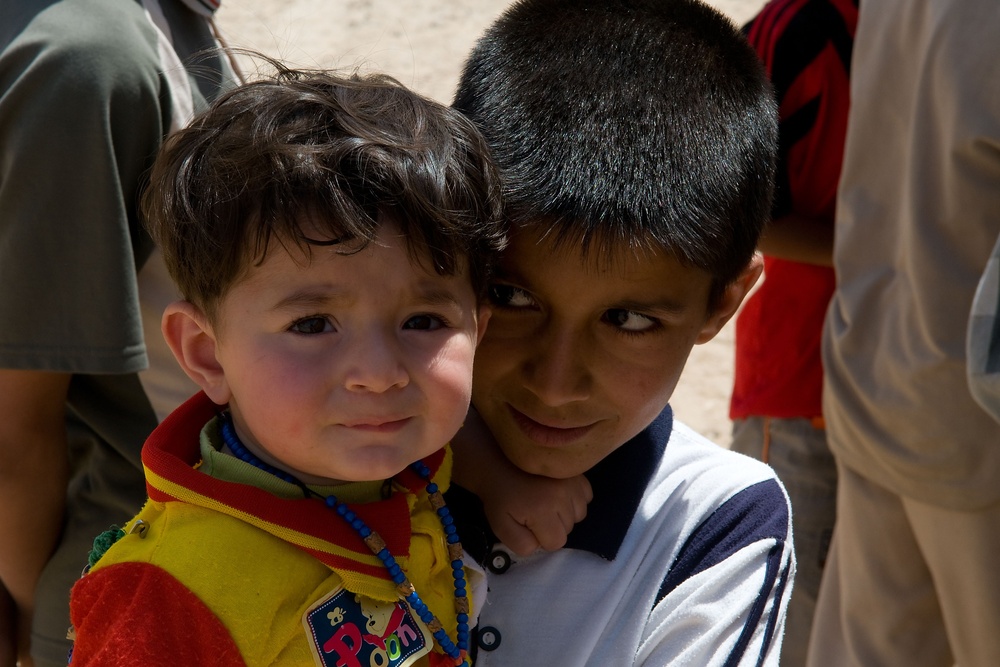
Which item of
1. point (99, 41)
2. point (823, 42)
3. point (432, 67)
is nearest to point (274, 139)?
point (99, 41)

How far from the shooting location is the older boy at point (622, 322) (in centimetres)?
150

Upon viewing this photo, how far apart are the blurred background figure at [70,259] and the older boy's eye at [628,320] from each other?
907mm

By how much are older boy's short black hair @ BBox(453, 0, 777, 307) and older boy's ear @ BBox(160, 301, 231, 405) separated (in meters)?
0.46

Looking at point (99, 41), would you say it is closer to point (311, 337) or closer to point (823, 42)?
point (311, 337)

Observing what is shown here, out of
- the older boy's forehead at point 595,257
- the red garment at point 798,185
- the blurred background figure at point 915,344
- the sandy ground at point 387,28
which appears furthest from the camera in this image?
the sandy ground at point 387,28

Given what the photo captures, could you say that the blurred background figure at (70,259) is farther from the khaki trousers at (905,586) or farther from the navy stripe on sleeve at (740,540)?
the khaki trousers at (905,586)

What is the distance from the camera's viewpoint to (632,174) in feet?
4.92

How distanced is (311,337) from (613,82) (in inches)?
22.3

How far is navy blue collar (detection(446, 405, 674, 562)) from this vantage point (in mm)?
1618

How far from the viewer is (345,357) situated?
4.52 ft

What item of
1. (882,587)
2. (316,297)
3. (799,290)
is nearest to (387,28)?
(799,290)

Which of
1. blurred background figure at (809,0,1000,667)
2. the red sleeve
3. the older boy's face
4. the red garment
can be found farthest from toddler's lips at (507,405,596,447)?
the red garment

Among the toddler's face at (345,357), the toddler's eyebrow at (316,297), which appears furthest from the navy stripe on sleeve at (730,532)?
the toddler's eyebrow at (316,297)

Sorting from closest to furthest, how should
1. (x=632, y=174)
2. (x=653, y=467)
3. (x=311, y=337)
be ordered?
(x=311, y=337), (x=632, y=174), (x=653, y=467)
